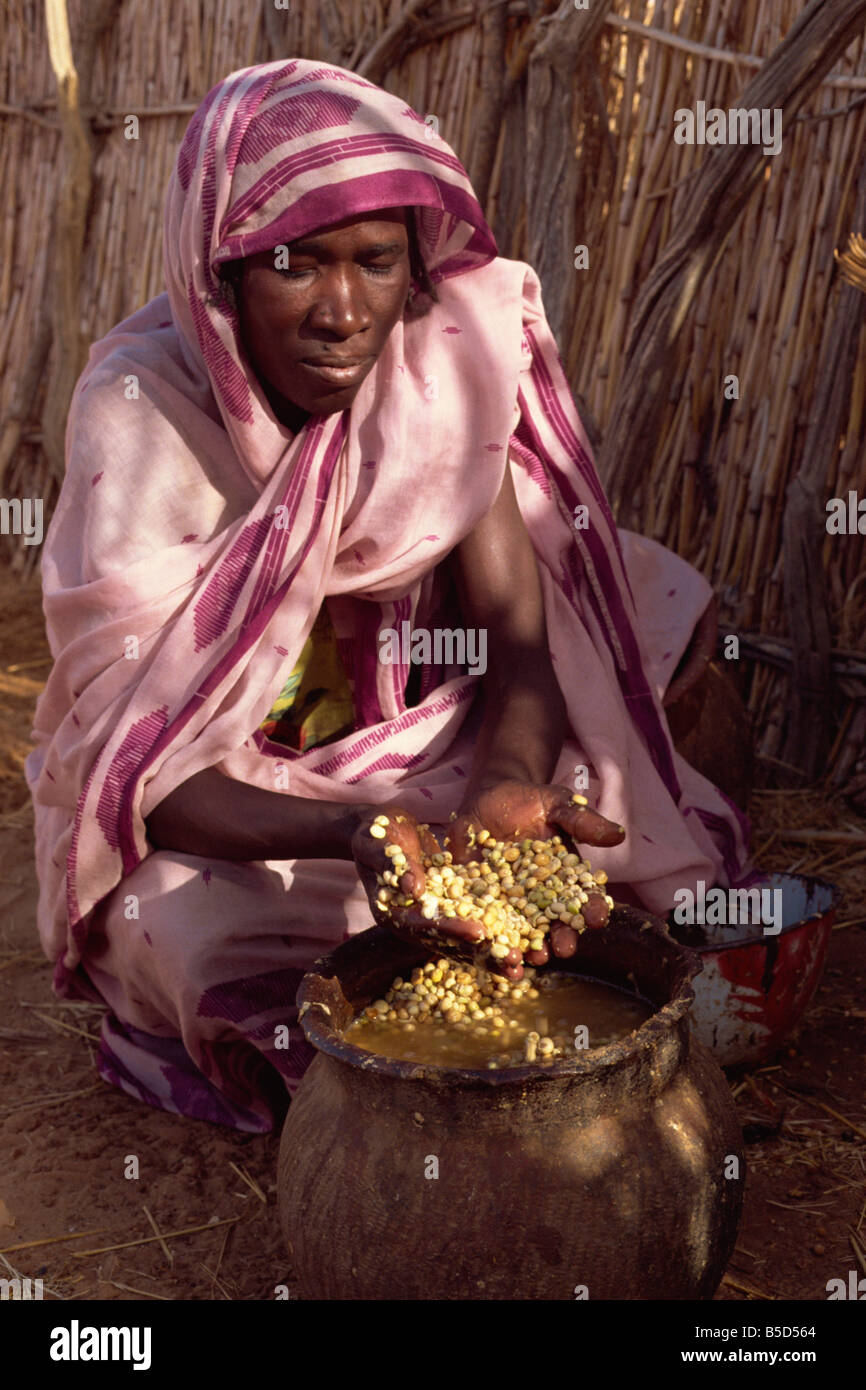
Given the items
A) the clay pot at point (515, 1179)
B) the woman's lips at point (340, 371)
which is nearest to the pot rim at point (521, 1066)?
the clay pot at point (515, 1179)

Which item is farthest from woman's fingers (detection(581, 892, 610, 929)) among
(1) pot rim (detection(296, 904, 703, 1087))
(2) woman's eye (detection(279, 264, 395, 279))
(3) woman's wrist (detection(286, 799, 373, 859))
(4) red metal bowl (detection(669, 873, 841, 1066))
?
(2) woman's eye (detection(279, 264, 395, 279))

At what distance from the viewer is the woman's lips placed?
2.40 meters

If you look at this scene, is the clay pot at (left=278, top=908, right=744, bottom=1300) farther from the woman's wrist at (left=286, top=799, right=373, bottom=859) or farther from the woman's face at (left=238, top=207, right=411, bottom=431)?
the woman's face at (left=238, top=207, right=411, bottom=431)

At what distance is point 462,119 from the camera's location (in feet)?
14.4

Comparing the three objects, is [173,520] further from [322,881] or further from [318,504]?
[322,881]

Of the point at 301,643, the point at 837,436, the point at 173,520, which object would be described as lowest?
the point at 301,643

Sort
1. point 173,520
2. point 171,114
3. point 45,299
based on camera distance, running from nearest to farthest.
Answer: point 173,520 < point 171,114 < point 45,299

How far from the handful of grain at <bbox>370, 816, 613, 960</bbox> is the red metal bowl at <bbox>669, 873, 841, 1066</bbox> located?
0.52 meters

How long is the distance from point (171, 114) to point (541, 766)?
13.5ft

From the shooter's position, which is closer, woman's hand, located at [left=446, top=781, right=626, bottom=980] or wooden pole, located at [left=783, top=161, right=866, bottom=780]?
woman's hand, located at [left=446, top=781, right=626, bottom=980]

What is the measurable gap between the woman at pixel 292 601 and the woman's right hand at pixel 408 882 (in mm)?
162

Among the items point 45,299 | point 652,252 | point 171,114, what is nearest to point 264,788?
point 652,252

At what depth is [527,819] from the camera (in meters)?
2.19

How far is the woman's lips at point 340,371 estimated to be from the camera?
94.4 inches
